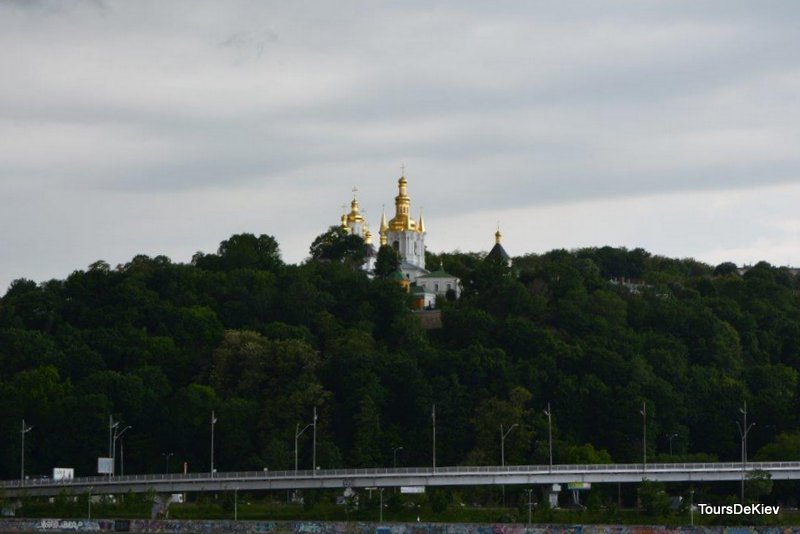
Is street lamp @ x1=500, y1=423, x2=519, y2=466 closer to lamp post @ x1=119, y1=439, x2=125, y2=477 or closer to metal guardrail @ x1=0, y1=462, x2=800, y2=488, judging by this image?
metal guardrail @ x1=0, y1=462, x2=800, y2=488

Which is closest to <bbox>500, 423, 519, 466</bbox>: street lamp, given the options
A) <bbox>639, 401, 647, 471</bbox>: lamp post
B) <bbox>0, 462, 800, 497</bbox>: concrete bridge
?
<bbox>639, 401, 647, 471</bbox>: lamp post

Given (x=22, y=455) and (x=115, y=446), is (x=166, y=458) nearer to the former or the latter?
(x=115, y=446)

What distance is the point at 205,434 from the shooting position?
579ft

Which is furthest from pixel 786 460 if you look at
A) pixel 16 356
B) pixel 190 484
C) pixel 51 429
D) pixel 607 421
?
pixel 16 356

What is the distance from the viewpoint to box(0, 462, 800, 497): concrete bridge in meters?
149

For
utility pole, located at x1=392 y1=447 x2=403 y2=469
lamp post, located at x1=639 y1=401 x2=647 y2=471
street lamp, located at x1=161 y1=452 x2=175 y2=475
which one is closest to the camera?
lamp post, located at x1=639 y1=401 x2=647 y2=471

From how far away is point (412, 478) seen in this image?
149000mm

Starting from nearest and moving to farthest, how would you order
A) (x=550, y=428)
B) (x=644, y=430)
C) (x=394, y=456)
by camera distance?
(x=550, y=428), (x=644, y=430), (x=394, y=456)

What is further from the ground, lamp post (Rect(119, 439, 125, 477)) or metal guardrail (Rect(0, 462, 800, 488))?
lamp post (Rect(119, 439, 125, 477))

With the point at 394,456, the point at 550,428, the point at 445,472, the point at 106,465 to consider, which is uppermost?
the point at 550,428

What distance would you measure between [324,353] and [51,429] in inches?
1317

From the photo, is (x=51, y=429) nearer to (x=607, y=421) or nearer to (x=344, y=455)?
(x=344, y=455)

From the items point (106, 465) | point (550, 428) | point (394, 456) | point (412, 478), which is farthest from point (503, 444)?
point (106, 465)

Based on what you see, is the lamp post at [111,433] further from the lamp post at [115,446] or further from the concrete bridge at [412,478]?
the concrete bridge at [412,478]
